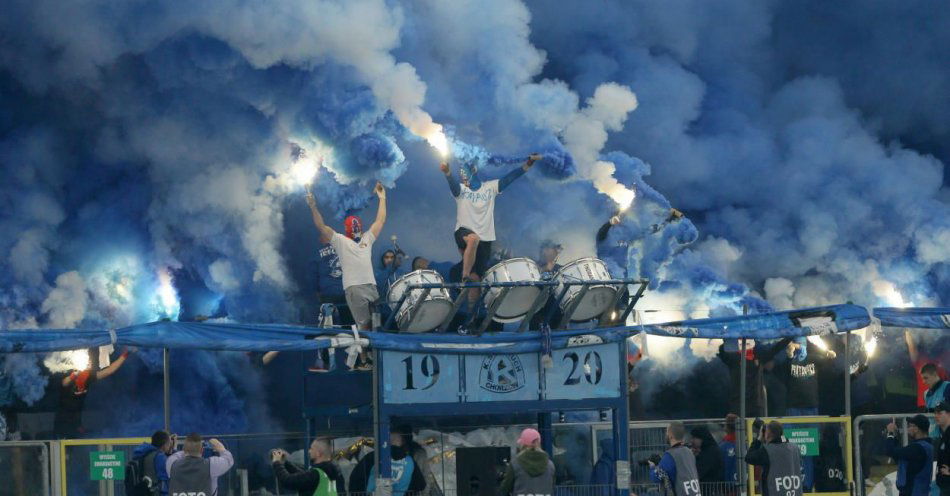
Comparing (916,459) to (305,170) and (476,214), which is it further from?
(305,170)

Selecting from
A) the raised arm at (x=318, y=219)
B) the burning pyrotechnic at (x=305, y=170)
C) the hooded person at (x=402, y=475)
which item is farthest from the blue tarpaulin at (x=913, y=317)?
the burning pyrotechnic at (x=305, y=170)

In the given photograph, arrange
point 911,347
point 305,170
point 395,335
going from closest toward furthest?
point 395,335 → point 305,170 → point 911,347

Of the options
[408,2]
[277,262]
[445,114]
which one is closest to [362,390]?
[277,262]

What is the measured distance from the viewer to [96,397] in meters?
21.5

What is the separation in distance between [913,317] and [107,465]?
9.89 metres

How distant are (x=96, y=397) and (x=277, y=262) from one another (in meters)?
3.38

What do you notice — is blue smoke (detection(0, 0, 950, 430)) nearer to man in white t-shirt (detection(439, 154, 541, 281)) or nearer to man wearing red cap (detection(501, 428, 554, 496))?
man in white t-shirt (detection(439, 154, 541, 281))

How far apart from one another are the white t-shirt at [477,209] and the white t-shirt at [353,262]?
1.54 m

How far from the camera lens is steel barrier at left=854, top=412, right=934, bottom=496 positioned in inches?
718

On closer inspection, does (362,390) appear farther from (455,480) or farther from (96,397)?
(96,397)

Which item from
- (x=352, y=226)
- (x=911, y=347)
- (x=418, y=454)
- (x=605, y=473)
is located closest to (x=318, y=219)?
(x=352, y=226)

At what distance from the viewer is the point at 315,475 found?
523 inches

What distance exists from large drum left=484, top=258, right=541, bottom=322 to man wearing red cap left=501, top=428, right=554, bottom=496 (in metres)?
4.23

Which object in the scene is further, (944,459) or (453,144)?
(453,144)
